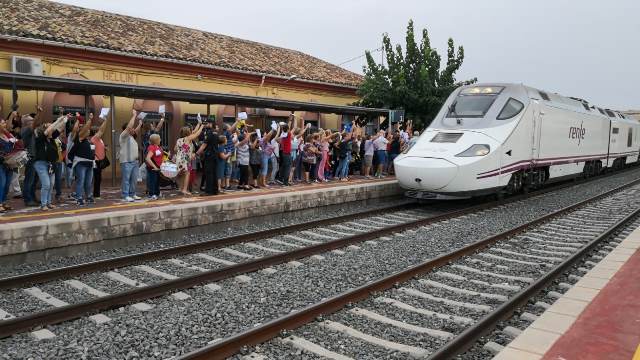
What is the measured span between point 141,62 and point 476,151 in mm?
11820

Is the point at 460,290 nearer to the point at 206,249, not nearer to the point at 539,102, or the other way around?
the point at 206,249

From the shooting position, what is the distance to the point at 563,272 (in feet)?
21.4

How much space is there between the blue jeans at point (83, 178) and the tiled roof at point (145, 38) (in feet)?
23.5

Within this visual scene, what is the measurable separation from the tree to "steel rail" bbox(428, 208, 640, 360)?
16401 mm

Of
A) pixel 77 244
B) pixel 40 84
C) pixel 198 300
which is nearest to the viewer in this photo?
pixel 198 300

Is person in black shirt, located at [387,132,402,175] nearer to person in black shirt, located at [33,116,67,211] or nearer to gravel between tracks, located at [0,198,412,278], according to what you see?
gravel between tracks, located at [0,198,412,278]

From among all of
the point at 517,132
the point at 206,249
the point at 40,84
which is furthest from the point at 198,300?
the point at 517,132

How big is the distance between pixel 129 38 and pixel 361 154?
9.20 meters

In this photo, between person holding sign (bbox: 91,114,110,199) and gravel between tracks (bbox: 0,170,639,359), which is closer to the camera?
gravel between tracks (bbox: 0,170,639,359)

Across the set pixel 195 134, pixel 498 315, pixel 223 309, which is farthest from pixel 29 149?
pixel 498 315

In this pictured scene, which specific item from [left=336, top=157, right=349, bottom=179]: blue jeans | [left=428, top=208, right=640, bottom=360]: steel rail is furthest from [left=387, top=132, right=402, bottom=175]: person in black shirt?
[left=428, top=208, right=640, bottom=360]: steel rail

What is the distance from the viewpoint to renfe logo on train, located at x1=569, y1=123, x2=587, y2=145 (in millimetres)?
15384

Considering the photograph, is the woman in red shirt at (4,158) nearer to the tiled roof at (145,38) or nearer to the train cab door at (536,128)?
the tiled roof at (145,38)

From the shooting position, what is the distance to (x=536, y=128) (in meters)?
12.8
